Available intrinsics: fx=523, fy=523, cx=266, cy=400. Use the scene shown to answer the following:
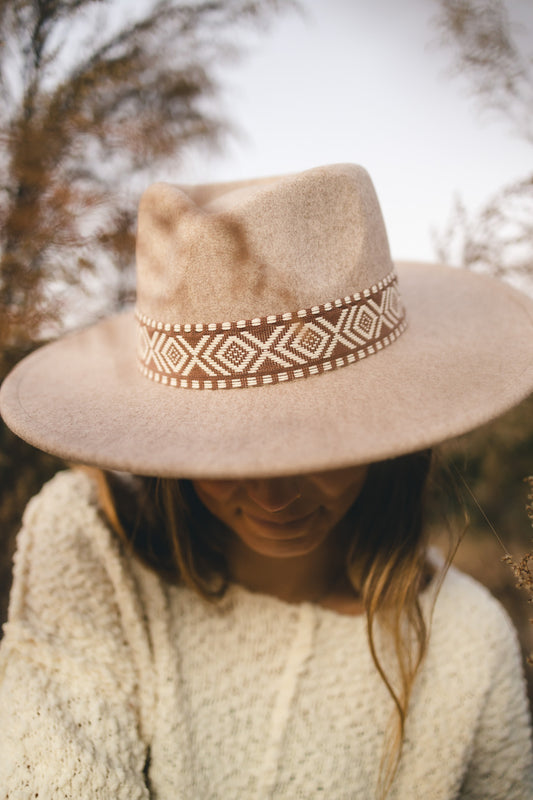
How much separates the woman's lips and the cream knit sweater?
0.94ft

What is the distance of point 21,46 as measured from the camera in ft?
4.10

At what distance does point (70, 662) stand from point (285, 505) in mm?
480

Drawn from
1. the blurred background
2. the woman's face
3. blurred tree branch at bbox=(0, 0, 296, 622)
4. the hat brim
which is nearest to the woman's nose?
the woman's face

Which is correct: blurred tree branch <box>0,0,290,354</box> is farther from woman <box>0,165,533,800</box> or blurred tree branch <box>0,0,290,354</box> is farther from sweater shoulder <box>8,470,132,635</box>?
sweater shoulder <box>8,470,132,635</box>

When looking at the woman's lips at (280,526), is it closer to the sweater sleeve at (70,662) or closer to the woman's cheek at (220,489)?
the woman's cheek at (220,489)

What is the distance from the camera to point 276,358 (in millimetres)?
771

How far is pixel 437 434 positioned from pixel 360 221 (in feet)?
1.22

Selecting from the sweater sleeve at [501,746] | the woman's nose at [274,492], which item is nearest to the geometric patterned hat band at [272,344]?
the woman's nose at [274,492]

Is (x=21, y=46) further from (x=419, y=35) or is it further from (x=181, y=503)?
(x=181, y=503)

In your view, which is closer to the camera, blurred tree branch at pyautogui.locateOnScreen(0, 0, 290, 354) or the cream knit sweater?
the cream knit sweater

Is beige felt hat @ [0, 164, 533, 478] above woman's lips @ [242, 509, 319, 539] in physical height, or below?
above

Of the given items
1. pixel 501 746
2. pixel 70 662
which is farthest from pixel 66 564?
pixel 501 746

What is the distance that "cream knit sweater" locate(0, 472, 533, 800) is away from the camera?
3.16ft

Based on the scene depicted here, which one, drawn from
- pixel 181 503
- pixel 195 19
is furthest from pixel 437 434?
pixel 195 19
